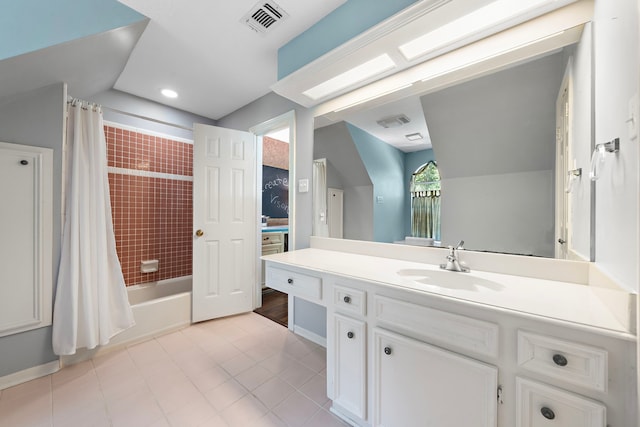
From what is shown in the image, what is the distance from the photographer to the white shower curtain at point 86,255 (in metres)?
1.65

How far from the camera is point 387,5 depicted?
1222mm

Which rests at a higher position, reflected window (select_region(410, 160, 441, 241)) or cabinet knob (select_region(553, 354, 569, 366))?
reflected window (select_region(410, 160, 441, 241))

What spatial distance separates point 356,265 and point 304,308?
1068mm

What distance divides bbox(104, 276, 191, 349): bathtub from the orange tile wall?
0.14 m

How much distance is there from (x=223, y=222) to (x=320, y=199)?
1.20m

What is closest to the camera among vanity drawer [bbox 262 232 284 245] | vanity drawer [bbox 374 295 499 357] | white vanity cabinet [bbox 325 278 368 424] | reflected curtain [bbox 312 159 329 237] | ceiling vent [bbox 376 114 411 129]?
vanity drawer [bbox 374 295 499 357]

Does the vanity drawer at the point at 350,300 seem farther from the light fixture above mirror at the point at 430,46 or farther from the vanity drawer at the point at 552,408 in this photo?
the light fixture above mirror at the point at 430,46

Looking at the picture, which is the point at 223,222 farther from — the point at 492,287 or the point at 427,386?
the point at 492,287

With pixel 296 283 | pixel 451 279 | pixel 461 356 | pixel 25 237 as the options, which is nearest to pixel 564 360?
pixel 461 356

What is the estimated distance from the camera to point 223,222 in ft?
8.23

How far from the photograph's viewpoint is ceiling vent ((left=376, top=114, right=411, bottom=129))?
152 centimetres

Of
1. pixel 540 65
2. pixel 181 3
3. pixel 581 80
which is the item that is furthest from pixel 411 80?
pixel 181 3

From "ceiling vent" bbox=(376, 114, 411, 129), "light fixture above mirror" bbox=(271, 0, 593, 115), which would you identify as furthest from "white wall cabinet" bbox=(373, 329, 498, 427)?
"light fixture above mirror" bbox=(271, 0, 593, 115)

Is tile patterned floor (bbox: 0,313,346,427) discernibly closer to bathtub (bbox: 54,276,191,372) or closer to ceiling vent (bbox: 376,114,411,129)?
bathtub (bbox: 54,276,191,372)
